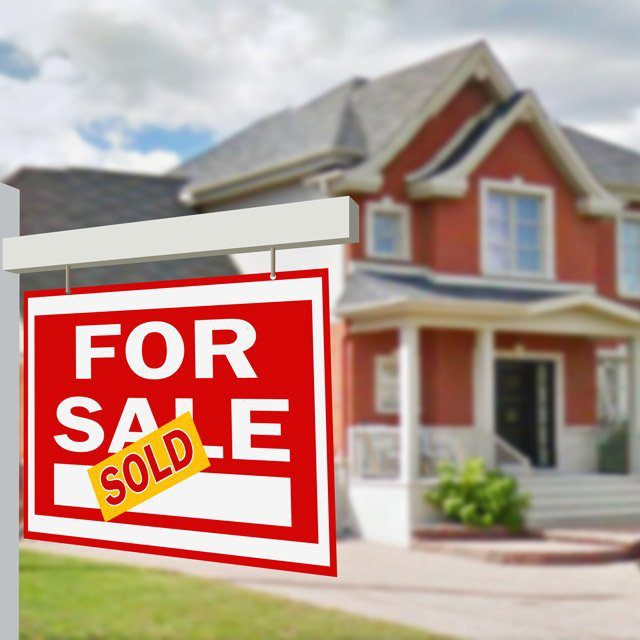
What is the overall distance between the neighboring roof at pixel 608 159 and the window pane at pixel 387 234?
20.8ft

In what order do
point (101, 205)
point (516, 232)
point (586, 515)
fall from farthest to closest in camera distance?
point (101, 205)
point (516, 232)
point (586, 515)

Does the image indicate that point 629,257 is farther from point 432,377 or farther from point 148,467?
point 148,467

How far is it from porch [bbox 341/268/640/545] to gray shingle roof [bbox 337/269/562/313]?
15 centimetres

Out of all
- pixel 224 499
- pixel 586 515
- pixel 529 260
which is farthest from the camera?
pixel 529 260

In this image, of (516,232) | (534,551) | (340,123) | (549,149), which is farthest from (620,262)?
(534,551)

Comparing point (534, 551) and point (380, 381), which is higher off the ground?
point (380, 381)

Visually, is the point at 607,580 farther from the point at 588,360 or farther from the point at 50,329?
the point at 50,329

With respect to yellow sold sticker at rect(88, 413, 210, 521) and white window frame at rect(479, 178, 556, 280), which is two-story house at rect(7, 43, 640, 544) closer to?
white window frame at rect(479, 178, 556, 280)

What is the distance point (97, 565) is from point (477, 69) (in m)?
13.1

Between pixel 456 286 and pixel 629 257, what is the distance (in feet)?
20.8

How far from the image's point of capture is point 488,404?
2012 centimetres

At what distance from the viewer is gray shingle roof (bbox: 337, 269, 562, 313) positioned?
20.0 m

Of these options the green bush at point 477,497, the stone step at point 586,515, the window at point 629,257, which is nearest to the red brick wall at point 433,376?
the green bush at point 477,497

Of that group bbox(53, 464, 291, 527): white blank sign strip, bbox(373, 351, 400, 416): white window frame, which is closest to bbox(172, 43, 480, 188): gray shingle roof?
bbox(373, 351, 400, 416): white window frame
